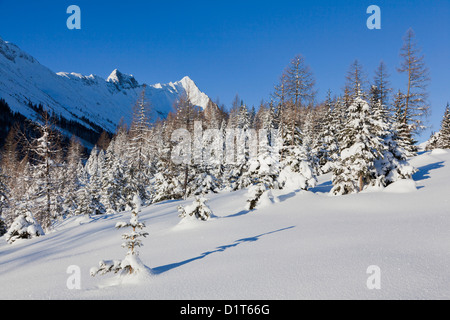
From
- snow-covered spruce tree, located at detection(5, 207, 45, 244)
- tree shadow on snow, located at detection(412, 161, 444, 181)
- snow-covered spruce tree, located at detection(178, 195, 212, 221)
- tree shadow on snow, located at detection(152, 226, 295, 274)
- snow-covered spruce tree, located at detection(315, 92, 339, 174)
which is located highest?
snow-covered spruce tree, located at detection(315, 92, 339, 174)

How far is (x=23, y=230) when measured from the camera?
13.4 meters

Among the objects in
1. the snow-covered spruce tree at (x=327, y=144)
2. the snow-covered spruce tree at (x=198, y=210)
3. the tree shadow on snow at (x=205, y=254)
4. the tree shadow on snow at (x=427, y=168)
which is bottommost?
the tree shadow on snow at (x=205, y=254)

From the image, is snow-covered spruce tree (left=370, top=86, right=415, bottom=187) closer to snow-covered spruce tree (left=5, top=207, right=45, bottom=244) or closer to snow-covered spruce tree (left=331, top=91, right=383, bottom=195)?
snow-covered spruce tree (left=331, top=91, right=383, bottom=195)

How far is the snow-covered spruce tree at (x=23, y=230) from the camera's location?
13180 mm

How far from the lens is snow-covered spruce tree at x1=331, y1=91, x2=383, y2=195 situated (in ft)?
48.9

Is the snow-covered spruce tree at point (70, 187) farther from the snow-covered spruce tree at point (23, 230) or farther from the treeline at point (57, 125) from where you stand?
the treeline at point (57, 125)

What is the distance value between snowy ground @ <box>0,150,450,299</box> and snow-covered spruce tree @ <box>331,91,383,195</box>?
4.18 m

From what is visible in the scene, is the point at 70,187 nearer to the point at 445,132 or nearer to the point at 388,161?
the point at 388,161

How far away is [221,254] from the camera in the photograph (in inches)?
229

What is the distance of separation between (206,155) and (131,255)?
74.5ft

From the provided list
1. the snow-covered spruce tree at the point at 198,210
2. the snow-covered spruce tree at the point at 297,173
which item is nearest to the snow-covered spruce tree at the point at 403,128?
the snow-covered spruce tree at the point at 297,173

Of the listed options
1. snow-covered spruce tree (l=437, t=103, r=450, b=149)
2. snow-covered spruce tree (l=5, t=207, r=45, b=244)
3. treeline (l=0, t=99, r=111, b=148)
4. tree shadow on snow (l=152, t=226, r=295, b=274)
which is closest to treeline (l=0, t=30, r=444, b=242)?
snow-covered spruce tree (l=5, t=207, r=45, b=244)

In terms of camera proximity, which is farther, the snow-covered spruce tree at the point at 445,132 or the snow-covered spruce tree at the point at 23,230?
the snow-covered spruce tree at the point at 445,132

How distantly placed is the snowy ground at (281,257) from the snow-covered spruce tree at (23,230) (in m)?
4.75
